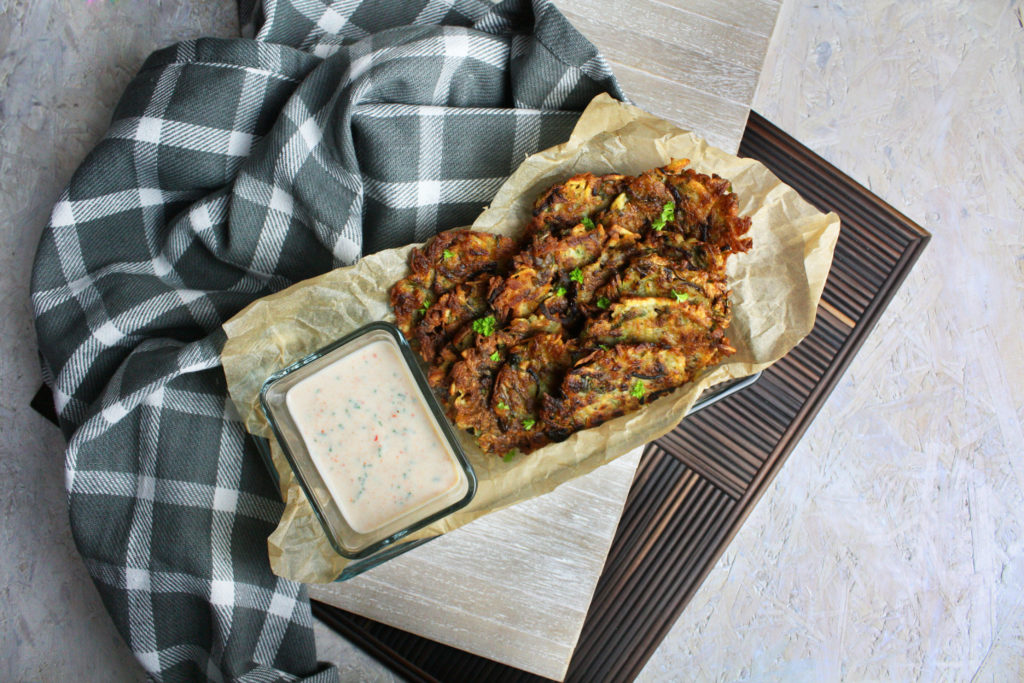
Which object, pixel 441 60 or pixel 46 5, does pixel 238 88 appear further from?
pixel 46 5

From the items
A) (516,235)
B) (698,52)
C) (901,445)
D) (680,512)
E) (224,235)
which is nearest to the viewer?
(516,235)

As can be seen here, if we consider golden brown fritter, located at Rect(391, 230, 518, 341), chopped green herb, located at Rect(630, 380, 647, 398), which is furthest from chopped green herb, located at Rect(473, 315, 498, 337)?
chopped green herb, located at Rect(630, 380, 647, 398)

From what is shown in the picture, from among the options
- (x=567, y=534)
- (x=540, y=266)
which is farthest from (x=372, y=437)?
(x=567, y=534)

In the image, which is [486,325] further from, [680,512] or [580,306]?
[680,512]

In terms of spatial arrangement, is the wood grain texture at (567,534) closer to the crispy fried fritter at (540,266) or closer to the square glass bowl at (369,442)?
the square glass bowl at (369,442)

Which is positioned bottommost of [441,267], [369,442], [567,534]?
[567,534]

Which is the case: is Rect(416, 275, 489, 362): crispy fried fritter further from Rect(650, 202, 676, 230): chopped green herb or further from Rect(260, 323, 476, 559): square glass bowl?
Rect(650, 202, 676, 230): chopped green herb

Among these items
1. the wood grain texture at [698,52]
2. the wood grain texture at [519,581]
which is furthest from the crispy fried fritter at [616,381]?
the wood grain texture at [698,52]
